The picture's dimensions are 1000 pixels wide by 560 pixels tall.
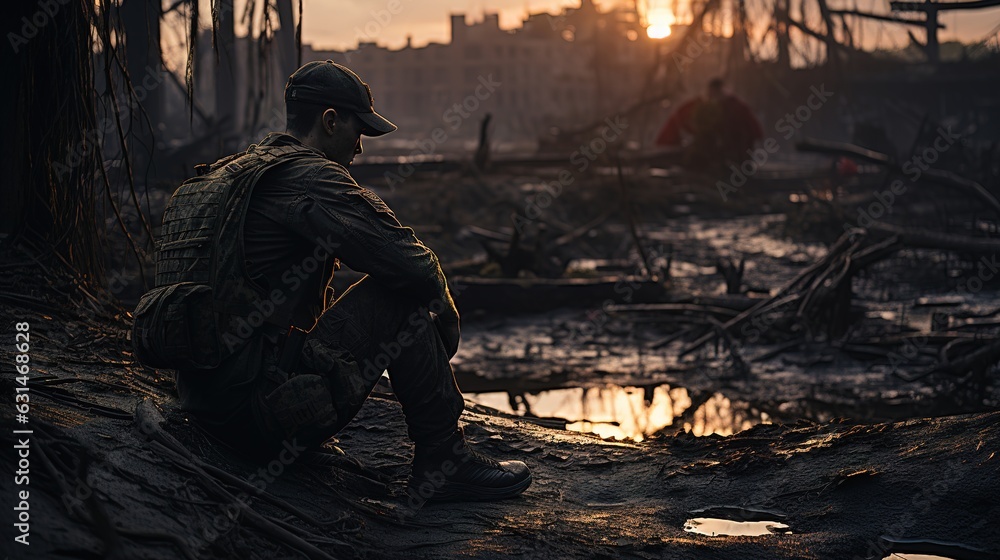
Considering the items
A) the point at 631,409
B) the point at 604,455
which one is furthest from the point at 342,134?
the point at 631,409

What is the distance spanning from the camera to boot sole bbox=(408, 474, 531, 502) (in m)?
3.48

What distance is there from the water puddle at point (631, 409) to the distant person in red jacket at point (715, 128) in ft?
35.0

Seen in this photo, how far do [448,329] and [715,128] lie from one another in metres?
13.8

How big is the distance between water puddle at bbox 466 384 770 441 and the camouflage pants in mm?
1983

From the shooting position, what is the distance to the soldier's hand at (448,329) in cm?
334

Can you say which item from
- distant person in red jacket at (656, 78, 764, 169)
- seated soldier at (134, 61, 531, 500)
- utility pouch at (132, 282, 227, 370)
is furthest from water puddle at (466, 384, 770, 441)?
distant person in red jacket at (656, 78, 764, 169)

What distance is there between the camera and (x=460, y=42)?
55.3m

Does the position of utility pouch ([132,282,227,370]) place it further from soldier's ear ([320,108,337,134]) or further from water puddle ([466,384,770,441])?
water puddle ([466,384,770,441])

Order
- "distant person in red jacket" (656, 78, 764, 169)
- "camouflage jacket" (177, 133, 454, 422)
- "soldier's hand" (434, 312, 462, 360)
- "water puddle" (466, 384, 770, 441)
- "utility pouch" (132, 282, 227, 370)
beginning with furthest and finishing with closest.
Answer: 1. "distant person in red jacket" (656, 78, 764, 169)
2. "water puddle" (466, 384, 770, 441)
3. "soldier's hand" (434, 312, 462, 360)
4. "camouflage jacket" (177, 133, 454, 422)
5. "utility pouch" (132, 282, 227, 370)

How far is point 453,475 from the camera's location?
3.48m

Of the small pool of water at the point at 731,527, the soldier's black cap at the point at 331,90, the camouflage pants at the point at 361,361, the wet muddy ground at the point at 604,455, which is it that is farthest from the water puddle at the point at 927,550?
the soldier's black cap at the point at 331,90

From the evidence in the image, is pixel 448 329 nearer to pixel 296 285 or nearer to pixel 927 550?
pixel 296 285

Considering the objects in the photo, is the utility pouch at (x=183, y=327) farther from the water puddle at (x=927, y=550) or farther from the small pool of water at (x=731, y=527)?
the water puddle at (x=927, y=550)

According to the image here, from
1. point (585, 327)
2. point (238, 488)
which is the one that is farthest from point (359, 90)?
point (585, 327)
